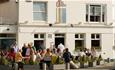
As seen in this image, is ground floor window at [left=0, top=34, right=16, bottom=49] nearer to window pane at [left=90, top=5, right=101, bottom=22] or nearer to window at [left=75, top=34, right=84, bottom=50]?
window at [left=75, top=34, right=84, bottom=50]

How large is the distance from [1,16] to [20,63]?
2012 cm

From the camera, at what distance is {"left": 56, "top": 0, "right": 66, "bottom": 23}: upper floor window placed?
49.1m

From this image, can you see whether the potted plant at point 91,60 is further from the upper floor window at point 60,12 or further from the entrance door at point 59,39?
the upper floor window at point 60,12

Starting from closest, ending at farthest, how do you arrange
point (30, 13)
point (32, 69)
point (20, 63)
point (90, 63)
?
point (20, 63)
point (32, 69)
point (90, 63)
point (30, 13)

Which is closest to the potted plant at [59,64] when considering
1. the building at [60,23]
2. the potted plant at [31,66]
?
the potted plant at [31,66]

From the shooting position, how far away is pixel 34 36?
48469mm

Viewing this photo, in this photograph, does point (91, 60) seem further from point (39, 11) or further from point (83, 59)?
point (39, 11)

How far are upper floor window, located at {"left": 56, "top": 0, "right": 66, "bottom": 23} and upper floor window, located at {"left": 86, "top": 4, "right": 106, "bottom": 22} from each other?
2481 millimetres

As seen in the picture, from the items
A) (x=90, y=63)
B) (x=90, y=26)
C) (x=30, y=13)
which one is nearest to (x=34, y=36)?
(x=30, y=13)

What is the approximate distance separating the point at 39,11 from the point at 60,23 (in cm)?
228

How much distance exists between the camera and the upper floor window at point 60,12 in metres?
49.1

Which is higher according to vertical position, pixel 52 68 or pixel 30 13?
pixel 30 13

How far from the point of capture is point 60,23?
4919 centimetres

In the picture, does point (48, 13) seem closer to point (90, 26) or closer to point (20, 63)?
point (90, 26)
